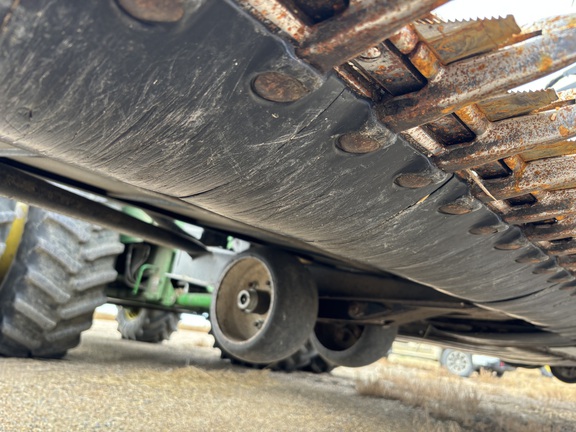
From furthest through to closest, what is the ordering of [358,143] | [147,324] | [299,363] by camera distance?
[147,324], [299,363], [358,143]

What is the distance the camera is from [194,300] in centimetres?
396

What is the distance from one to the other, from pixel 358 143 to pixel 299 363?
13.1ft

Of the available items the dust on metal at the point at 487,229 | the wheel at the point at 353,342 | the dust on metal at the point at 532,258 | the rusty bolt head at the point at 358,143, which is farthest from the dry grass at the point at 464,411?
the rusty bolt head at the point at 358,143

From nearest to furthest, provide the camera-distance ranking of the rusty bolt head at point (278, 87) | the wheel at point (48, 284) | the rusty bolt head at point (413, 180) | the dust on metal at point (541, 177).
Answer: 1. the rusty bolt head at point (278, 87)
2. the rusty bolt head at point (413, 180)
3. the dust on metal at point (541, 177)
4. the wheel at point (48, 284)

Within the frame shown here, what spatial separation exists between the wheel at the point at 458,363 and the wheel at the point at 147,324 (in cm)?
548

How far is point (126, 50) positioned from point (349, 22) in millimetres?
284

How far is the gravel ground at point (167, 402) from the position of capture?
2.14 meters

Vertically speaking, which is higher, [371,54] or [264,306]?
[371,54]

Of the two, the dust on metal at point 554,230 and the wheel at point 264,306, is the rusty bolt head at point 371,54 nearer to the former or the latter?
the dust on metal at point 554,230

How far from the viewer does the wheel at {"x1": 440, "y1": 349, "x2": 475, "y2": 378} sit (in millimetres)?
9484

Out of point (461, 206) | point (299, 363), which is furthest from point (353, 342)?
point (461, 206)

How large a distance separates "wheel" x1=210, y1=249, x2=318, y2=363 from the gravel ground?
343 millimetres

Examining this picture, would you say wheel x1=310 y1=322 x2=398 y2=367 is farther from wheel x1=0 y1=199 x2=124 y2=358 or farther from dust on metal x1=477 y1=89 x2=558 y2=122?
dust on metal x1=477 y1=89 x2=558 y2=122

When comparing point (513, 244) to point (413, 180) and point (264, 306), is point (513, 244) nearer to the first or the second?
point (413, 180)
